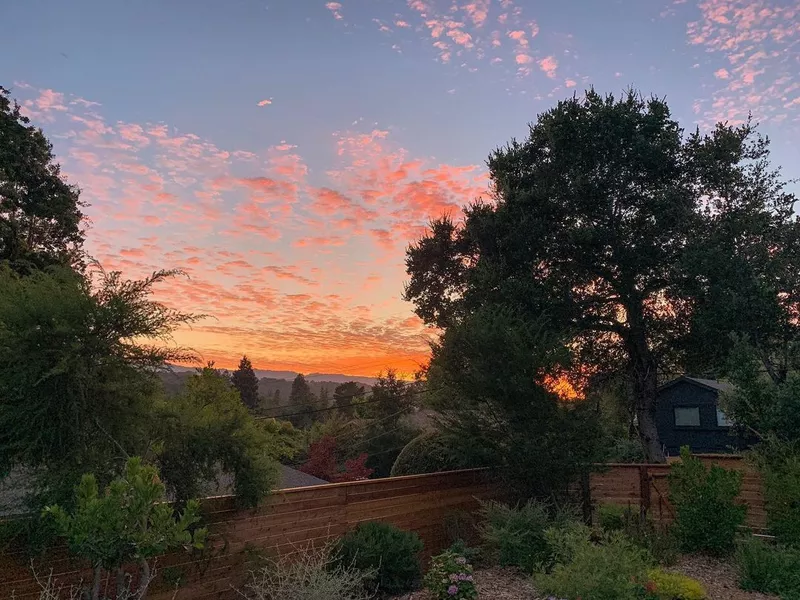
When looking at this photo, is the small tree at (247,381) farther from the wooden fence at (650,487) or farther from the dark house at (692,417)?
the wooden fence at (650,487)

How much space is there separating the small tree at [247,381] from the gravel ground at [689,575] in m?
53.6

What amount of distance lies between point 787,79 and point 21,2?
14194 mm

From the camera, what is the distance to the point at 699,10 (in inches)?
413

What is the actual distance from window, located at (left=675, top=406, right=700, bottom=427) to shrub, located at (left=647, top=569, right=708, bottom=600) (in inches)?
1038

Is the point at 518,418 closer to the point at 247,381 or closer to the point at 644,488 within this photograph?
the point at 644,488

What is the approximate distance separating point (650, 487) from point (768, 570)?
17.1 ft

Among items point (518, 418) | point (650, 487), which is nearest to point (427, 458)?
point (518, 418)

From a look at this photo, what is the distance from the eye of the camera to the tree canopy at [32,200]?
15.5 meters

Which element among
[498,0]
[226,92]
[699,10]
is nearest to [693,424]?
[699,10]

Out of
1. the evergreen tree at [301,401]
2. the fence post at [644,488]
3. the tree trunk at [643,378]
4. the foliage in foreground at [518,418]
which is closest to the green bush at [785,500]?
the foliage in foreground at [518,418]

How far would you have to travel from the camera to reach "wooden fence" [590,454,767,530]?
11.4m

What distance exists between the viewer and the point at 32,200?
663 inches

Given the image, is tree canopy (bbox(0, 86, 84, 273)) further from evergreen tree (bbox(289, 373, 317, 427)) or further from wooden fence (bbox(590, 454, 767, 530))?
evergreen tree (bbox(289, 373, 317, 427))

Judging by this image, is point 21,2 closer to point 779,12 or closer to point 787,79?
point 779,12
